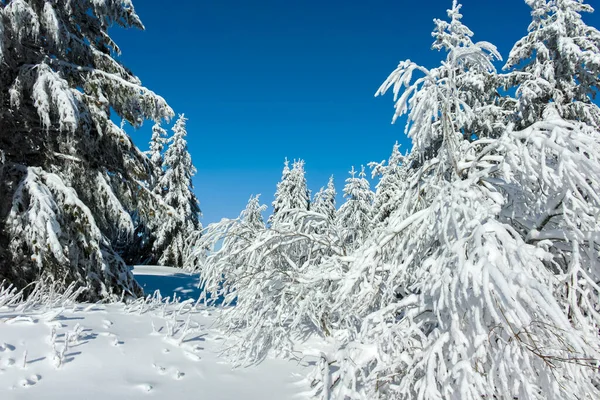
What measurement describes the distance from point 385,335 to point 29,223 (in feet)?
19.9

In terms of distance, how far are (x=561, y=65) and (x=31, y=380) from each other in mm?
14892

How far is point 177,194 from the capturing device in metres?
26.2

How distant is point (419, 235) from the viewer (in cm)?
328

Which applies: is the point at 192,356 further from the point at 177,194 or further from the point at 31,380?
the point at 177,194

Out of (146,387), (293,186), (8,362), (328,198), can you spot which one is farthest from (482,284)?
(328,198)

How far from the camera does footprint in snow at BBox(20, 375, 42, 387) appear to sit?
3.04 m

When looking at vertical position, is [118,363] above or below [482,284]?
below

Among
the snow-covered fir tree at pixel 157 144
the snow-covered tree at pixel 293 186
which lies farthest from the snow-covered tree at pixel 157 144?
the snow-covered tree at pixel 293 186

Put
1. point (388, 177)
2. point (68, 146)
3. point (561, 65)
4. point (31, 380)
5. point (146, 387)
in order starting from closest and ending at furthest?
point (31, 380), point (146, 387), point (68, 146), point (561, 65), point (388, 177)

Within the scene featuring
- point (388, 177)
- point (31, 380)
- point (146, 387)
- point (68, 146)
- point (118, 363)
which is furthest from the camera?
point (388, 177)

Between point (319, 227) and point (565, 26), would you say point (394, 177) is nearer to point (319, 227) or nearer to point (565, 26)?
point (565, 26)

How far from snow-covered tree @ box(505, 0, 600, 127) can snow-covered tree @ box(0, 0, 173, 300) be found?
10536mm

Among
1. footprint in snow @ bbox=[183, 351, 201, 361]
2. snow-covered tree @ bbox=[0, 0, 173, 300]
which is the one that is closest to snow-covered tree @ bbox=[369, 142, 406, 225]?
snow-covered tree @ bbox=[0, 0, 173, 300]

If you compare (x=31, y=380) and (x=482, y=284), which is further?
(x=31, y=380)
